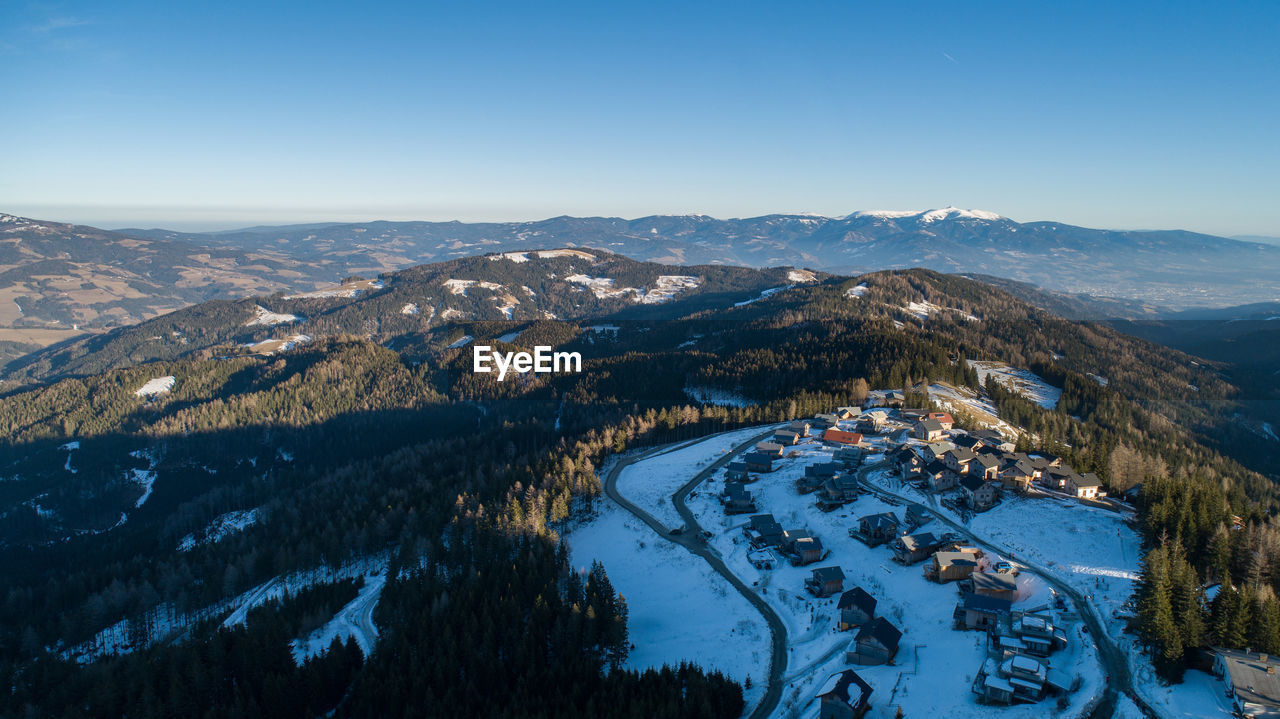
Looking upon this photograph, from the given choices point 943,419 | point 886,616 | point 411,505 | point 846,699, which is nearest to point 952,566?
point 886,616

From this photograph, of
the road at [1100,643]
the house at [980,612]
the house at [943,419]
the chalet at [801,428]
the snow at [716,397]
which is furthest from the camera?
the snow at [716,397]

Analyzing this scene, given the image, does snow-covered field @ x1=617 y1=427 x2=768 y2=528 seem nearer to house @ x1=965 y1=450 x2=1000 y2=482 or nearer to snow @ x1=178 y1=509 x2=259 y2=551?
house @ x1=965 y1=450 x2=1000 y2=482

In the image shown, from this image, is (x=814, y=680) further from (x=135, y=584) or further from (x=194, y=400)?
(x=194, y=400)

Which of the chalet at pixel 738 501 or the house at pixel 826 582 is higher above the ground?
the house at pixel 826 582

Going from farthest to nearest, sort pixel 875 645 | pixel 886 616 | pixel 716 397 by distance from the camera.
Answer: pixel 716 397 → pixel 886 616 → pixel 875 645

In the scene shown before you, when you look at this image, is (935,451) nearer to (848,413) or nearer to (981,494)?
(981,494)

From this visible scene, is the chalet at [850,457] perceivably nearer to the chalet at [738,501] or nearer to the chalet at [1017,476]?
the chalet at [738,501]

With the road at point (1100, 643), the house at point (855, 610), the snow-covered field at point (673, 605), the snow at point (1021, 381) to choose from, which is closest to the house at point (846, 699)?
the snow-covered field at point (673, 605)
